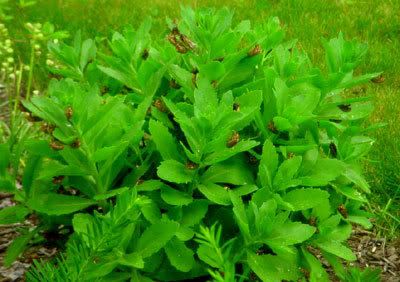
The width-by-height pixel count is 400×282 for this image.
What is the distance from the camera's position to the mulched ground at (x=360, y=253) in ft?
8.90

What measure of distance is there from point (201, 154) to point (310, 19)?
4.69 meters

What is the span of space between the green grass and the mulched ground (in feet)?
4.14

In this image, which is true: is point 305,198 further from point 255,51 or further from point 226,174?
point 255,51

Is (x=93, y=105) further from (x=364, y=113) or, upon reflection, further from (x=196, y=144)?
(x=364, y=113)

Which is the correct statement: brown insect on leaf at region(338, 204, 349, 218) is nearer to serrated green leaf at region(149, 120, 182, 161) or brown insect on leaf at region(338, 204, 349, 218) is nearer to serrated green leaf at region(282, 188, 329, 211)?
serrated green leaf at region(282, 188, 329, 211)

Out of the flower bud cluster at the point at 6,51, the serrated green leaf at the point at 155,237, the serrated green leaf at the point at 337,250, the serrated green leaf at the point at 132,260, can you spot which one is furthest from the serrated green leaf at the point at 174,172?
the flower bud cluster at the point at 6,51

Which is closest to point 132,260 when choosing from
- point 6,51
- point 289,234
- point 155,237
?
point 155,237

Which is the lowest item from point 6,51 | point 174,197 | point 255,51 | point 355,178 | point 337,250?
point 6,51

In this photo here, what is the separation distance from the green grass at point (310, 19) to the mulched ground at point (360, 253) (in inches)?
49.7

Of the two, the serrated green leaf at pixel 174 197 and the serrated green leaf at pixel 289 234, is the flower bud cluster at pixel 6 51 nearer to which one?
the serrated green leaf at pixel 174 197

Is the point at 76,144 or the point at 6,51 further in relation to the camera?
the point at 6,51

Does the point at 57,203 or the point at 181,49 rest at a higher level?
the point at 181,49

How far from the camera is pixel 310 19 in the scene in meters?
6.38

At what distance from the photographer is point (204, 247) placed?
1.91 m
